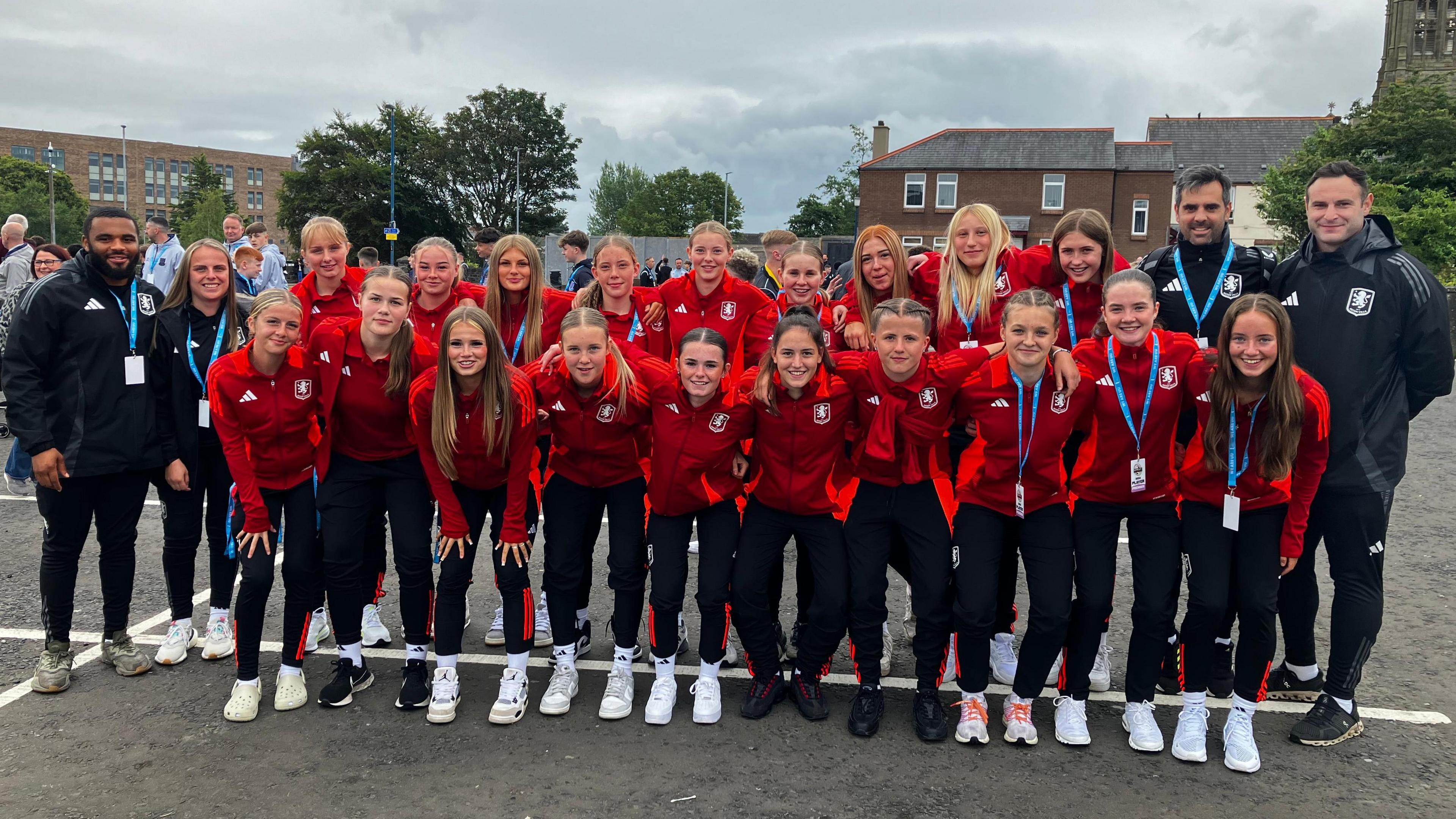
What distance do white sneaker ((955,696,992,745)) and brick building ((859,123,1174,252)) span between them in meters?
43.8

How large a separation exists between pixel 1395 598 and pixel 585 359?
528 cm

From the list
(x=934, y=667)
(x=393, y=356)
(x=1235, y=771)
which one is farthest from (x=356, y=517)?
(x=1235, y=771)

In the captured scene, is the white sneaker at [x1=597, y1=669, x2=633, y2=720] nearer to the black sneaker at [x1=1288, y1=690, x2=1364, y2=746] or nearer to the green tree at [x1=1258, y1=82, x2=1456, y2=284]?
the black sneaker at [x1=1288, y1=690, x2=1364, y2=746]

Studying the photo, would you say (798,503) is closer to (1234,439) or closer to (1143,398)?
(1143,398)

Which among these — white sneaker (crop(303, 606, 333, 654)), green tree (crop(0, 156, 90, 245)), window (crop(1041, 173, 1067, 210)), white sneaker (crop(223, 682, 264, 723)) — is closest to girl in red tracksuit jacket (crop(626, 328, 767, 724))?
white sneaker (crop(223, 682, 264, 723))

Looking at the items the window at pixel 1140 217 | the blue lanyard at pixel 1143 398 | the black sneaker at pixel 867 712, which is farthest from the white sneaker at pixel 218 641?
the window at pixel 1140 217

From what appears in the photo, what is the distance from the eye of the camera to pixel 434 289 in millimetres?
5098

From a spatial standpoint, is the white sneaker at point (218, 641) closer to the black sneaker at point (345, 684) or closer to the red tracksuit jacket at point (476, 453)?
the black sneaker at point (345, 684)

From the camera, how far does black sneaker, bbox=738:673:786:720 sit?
4227 millimetres

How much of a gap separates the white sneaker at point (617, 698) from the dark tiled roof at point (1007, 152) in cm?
4739

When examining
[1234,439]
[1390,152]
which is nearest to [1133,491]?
[1234,439]

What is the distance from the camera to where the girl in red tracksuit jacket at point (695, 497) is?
166 inches

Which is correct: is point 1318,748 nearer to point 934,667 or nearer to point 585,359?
point 934,667

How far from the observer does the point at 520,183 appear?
61.7 meters
